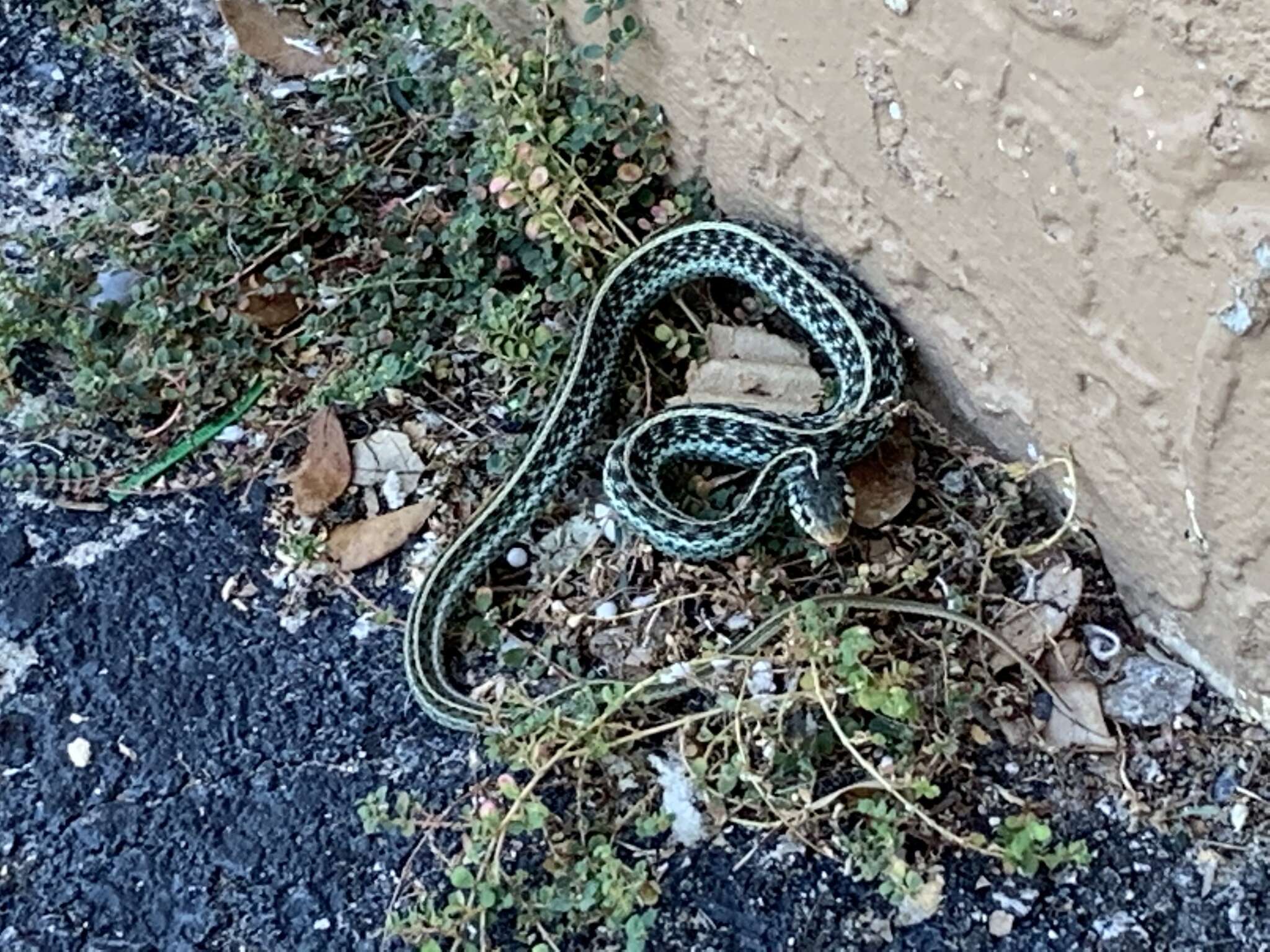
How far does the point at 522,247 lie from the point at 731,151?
0.54 metres

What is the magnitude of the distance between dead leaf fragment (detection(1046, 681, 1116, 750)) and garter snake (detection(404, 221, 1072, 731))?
0.43 feet

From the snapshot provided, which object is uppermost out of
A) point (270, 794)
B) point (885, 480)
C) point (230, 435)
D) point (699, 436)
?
point (885, 480)

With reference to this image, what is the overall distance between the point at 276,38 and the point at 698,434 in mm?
1834

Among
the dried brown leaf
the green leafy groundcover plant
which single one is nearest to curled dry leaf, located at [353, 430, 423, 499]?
the green leafy groundcover plant

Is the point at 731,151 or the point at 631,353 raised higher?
the point at 731,151

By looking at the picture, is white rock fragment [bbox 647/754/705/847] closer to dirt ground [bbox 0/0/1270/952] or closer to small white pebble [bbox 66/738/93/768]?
dirt ground [bbox 0/0/1270/952]

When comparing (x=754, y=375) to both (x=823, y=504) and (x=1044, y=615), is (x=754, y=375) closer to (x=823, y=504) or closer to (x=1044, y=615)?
(x=823, y=504)

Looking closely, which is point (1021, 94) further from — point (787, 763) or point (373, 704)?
point (373, 704)

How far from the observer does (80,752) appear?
3.24m

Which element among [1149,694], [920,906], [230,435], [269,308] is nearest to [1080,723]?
[1149,694]

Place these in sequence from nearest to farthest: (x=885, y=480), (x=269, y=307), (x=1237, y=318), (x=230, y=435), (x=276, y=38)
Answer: (x=1237, y=318) < (x=885, y=480) < (x=230, y=435) < (x=269, y=307) < (x=276, y=38)

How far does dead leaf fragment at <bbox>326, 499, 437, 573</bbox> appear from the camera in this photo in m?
3.49

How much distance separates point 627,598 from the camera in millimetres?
3367

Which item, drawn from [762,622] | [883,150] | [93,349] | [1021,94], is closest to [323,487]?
[93,349]
